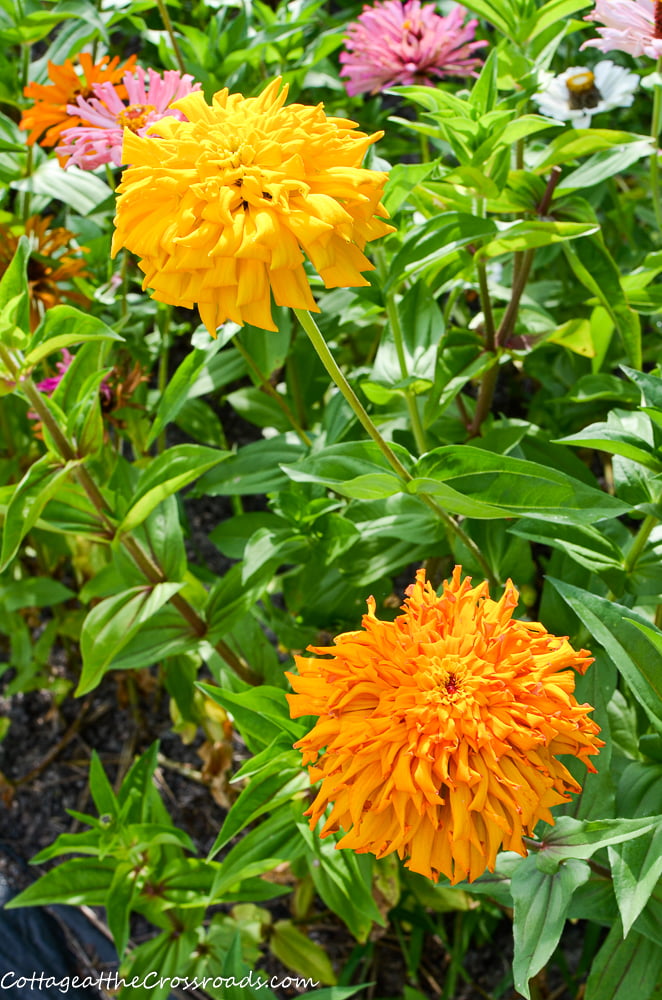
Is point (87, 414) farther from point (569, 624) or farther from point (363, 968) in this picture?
point (363, 968)

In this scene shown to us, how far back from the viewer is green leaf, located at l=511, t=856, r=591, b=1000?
67cm

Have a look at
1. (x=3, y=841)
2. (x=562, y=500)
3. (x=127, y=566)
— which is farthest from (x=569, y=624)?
(x=3, y=841)

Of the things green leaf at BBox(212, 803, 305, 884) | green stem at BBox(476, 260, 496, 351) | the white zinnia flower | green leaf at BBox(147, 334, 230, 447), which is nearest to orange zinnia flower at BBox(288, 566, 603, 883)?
green leaf at BBox(212, 803, 305, 884)

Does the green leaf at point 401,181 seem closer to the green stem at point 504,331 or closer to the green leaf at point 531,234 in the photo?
the green leaf at point 531,234

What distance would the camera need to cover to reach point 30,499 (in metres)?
0.95

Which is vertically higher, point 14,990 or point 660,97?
point 660,97

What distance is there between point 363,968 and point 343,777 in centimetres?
99

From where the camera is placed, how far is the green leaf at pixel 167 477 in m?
0.97

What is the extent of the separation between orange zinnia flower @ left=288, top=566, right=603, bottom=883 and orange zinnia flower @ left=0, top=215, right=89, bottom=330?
83 cm

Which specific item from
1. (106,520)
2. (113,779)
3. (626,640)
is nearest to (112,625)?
(106,520)

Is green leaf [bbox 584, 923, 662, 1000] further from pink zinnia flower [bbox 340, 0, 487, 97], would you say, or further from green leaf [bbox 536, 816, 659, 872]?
pink zinnia flower [bbox 340, 0, 487, 97]

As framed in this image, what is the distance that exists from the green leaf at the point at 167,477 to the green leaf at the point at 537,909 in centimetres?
50

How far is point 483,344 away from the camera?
1149 mm

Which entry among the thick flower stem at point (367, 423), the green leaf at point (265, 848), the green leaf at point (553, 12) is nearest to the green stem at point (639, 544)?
the thick flower stem at point (367, 423)
